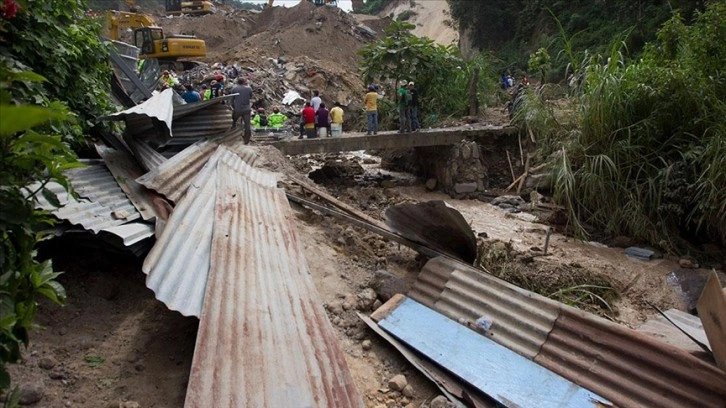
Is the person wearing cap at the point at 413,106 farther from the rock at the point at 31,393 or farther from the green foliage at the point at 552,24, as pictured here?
the rock at the point at 31,393

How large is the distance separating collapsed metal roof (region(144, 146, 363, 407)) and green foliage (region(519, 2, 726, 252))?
5430 millimetres

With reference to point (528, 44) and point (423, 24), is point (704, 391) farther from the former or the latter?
point (423, 24)

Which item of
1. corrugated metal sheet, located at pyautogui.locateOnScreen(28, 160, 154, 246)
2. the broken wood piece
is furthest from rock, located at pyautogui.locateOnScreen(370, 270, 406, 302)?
corrugated metal sheet, located at pyautogui.locateOnScreen(28, 160, 154, 246)

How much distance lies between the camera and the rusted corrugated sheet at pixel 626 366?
323 cm

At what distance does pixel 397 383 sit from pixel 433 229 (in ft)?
6.32

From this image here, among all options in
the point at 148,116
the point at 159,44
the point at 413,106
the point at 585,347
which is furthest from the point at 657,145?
the point at 159,44

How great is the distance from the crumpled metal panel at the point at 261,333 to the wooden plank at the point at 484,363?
110 centimetres

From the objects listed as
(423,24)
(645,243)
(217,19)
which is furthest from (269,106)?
(423,24)

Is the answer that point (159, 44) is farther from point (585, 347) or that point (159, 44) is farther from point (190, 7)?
point (585, 347)

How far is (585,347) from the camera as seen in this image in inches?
149

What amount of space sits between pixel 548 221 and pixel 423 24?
38284 millimetres

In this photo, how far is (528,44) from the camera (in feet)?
88.1

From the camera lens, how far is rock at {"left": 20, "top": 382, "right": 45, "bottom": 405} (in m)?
2.39

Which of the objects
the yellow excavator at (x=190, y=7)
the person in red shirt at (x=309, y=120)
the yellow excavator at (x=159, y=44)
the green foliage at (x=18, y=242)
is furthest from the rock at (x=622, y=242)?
the yellow excavator at (x=190, y=7)
